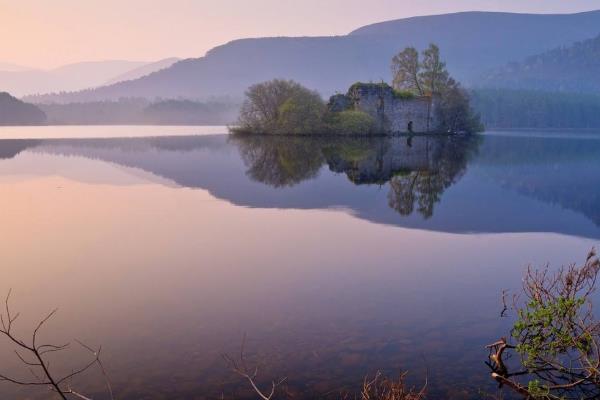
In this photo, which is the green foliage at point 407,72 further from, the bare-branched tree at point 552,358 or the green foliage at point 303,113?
the bare-branched tree at point 552,358

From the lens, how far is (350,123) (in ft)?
250

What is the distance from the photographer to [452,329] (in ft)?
31.3

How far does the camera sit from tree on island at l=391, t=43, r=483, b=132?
85438mm

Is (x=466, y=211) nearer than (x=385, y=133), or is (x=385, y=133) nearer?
(x=466, y=211)

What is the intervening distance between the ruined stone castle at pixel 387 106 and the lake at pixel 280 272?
2010 inches

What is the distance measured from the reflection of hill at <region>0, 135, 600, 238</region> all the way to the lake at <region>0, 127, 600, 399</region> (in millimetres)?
225

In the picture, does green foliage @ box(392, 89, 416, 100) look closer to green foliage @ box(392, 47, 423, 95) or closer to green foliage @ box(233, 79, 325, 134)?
green foliage @ box(392, 47, 423, 95)

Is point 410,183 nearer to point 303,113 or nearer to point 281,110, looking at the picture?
point 303,113

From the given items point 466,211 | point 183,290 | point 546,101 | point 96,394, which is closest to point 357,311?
point 183,290

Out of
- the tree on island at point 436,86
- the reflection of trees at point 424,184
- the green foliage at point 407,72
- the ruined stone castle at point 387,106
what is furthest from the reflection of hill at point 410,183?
the green foliage at point 407,72

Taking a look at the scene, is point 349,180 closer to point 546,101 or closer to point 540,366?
point 540,366

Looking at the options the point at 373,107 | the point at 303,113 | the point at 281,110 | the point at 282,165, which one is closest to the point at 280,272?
the point at 282,165

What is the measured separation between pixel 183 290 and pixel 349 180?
66.0 ft

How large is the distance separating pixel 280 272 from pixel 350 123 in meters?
65.3
